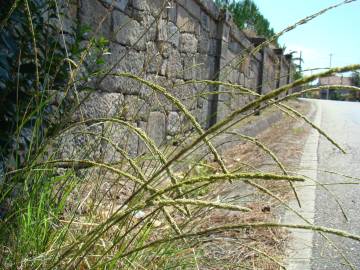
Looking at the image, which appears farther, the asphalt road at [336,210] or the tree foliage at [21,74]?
the asphalt road at [336,210]

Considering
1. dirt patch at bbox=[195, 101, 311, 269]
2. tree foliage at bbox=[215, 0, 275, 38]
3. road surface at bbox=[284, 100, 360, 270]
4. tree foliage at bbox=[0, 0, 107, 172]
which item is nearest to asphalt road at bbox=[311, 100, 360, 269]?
road surface at bbox=[284, 100, 360, 270]

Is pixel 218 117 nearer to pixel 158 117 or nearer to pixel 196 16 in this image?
pixel 196 16

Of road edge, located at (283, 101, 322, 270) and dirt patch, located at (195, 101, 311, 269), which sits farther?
road edge, located at (283, 101, 322, 270)

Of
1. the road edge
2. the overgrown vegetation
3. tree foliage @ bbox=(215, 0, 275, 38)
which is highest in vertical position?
tree foliage @ bbox=(215, 0, 275, 38)

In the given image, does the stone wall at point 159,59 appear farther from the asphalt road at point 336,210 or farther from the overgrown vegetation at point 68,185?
the asphalt road at point 336,210

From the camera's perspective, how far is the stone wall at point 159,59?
206cm

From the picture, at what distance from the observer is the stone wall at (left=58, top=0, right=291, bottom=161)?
2.06 m

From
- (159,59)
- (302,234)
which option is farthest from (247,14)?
(302,234)

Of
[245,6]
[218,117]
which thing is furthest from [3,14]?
[245,6]

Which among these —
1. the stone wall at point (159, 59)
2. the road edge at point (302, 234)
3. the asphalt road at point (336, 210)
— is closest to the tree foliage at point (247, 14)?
the stone wall at point (159, 59)

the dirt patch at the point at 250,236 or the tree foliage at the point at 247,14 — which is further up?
the tree foliage at the point at 247,14

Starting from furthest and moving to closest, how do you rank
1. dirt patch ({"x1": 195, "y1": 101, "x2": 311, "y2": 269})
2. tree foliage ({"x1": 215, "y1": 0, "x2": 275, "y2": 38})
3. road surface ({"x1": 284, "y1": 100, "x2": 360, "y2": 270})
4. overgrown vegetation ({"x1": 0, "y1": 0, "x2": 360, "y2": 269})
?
tree foliage ({"x1": 215, "y1": 0, "x2": 275, "y2": 38}), road surface ({"x1": 284, "y1": 100, "x2": 360, "y2": 270}), dirt patch ({"x1": 195, "y1": 101, "x2": 311, "y2": 269}), overgrown vegetation ({"x1": 0, "y1": 0, "x2": 360, "y2": 269})

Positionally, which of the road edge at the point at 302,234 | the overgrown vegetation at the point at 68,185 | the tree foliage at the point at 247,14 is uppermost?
the tree foliage at the point at 247,14

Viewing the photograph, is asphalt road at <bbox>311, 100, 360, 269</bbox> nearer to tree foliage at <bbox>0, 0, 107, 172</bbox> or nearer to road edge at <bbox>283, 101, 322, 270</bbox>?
road edge at <bbox>283, 101, 322, 270</bbox>
